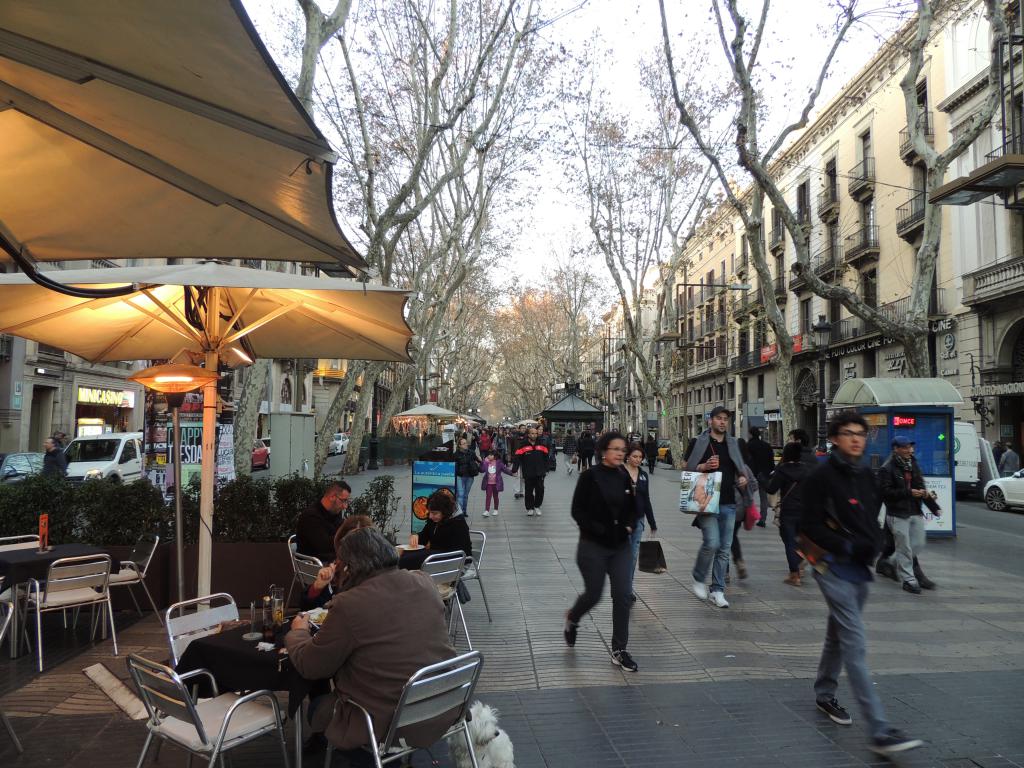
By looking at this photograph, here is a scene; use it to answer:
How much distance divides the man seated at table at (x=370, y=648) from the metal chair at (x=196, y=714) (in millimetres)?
365

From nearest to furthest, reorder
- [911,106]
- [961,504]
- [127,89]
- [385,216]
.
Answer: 1. [127,89]
2. [385,216]
3. [911,106]
4. [961,504]

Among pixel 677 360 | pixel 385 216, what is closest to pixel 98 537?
pixel 385 216

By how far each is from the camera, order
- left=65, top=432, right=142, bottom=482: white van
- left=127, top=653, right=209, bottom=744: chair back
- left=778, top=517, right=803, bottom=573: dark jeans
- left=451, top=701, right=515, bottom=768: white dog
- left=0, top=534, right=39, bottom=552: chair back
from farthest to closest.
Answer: left=65, top=432, right=142, bottom=482: white van → left=778, top=517, right=803, bottom=573: dark jeans → left=0, top=534, right=39, bottom=552: chair back → left=451, top=701, right=515, bottom=768: white dog → left=127, top=653, right=209, bottom=744: chair back

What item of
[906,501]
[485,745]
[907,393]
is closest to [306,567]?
[485,745]

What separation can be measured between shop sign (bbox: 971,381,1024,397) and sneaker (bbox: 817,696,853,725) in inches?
885

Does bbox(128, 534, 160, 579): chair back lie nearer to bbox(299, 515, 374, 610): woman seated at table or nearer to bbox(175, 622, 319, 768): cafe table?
bbox(299, 515, 374, 610): woman seated at table

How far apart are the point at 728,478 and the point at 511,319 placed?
49894mm

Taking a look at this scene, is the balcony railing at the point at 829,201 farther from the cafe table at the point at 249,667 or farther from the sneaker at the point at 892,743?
the cafe table at the point at 249,667

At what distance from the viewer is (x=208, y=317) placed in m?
5.95

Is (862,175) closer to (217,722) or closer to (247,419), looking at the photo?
(247,419)

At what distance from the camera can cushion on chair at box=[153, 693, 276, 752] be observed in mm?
3135

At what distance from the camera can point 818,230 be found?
35.9 m

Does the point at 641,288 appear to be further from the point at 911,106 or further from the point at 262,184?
the point at 262,184

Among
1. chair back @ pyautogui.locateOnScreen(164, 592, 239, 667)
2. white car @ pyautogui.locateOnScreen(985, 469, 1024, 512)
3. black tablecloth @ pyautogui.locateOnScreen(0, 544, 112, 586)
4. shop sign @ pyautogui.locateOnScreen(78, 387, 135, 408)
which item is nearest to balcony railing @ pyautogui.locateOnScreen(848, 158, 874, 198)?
white car @ pyautogui.locateOnScreen(985, 469, 1024, 512)
